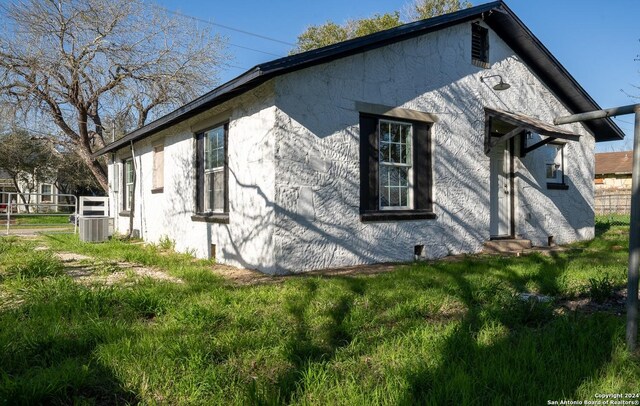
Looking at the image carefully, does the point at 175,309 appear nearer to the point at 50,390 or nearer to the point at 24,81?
the point at 50,390

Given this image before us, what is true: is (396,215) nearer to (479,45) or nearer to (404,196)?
(404,196)

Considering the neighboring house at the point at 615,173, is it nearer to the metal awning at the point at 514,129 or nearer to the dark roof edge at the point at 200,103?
the metal awning at the point at 514,129

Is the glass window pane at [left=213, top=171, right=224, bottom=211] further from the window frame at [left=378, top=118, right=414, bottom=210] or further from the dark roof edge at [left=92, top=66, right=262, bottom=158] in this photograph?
the window frame at [left=378, top=118, right=414, bottom=210]

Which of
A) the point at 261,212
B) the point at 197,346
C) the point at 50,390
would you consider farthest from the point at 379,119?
the point at 50,390

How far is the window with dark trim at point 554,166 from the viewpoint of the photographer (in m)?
11.0

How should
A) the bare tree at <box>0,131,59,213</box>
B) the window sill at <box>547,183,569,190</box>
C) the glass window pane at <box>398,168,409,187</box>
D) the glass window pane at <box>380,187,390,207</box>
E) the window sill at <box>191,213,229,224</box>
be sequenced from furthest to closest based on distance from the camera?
the bare tree at <box>0,131,59,213</box>
the window sill at <box>547,183,569,190</box>
the glass window pane at <box>398,168,409,187</box>
the glass window pane at <box>380,187,390,207</box>
the window sill at <box>191,213,229,224</box>

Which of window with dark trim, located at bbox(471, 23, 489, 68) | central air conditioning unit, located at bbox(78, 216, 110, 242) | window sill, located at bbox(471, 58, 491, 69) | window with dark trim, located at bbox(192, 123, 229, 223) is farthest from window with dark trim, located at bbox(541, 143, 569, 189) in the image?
central air conditioning unit, located at bbox(78, 216, 110, 242)

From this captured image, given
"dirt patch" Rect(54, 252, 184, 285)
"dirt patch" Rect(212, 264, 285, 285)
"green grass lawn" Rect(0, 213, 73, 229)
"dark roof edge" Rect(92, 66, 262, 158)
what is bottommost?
"dirt patch" Rect(212, 264, 285, 285)

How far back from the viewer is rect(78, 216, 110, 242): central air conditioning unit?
10.8 m

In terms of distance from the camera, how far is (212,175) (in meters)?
8.43

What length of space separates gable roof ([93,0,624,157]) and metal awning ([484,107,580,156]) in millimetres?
1594

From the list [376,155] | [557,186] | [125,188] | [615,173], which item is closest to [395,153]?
[376,155]

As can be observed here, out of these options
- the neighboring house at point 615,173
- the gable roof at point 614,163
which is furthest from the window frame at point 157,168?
the gable roof at point 614,163

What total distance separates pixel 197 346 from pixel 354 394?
1.26m
